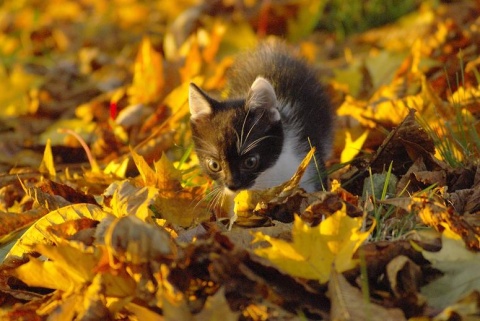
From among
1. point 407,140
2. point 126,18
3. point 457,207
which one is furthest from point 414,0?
point 457,207

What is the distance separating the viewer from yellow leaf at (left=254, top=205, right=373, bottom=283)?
2227mm

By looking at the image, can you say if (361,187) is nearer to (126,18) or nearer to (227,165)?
(227,165)

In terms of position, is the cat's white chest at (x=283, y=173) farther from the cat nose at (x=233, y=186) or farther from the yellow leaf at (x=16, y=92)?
the yellow leaf at (x=16, y=92)

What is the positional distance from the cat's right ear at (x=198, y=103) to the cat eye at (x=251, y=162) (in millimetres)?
284

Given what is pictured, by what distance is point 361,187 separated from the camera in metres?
3.19

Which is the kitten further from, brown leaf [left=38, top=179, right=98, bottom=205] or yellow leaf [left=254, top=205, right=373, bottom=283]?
yellow leaf [left=254, top=205, right=373, bottom=283]

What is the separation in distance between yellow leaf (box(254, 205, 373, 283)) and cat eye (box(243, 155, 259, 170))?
1.13 meters

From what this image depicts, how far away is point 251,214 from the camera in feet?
9.12

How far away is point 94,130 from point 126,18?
3877 mm

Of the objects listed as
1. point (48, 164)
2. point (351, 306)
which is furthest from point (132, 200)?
point (48, 164)

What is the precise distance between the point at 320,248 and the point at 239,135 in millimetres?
1183

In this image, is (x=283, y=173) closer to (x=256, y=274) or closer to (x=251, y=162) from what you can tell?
(x=251, y=162)

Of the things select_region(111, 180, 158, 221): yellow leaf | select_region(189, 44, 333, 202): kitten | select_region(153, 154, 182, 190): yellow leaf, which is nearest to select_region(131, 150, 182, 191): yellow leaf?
select_region(153, 154, 182, 190): yellow leaf

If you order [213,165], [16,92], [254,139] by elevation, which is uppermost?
[254,139]
